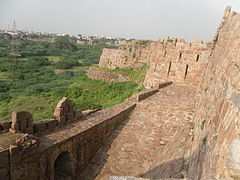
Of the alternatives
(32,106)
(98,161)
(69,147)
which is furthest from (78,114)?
(32,106)

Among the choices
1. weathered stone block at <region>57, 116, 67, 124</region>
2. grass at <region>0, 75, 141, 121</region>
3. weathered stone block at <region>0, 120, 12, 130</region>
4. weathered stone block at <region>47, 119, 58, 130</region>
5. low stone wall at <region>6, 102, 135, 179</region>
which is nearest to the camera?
low stone wall at <region>6, 102, 135, 179</region>

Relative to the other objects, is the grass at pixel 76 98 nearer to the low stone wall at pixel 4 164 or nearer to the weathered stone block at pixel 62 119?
the weathered stone block at pixel 62 119

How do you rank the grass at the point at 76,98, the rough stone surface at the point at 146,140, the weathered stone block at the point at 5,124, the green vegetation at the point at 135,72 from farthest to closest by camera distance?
the green vegetation at the point at 135,72
the grass at the point at 76,98
the rough stone surface at the point at 146,140
the weathered stone block at the point at 5,124

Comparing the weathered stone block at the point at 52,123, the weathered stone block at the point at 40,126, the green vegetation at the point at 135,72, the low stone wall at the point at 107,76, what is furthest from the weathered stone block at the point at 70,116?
the low stone wall at the point at 107,76

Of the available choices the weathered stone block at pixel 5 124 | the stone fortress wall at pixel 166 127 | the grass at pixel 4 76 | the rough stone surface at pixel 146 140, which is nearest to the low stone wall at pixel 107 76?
the stone fortress wall at pixel 166 127

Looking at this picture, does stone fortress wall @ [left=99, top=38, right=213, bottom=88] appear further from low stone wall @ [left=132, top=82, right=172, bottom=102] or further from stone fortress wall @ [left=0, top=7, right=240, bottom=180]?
low stone wall @ [left=132, top=82, right=172, bottom=102]

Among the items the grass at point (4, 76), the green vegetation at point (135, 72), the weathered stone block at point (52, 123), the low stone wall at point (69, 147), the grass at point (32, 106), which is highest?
the green vegetation at point (135, 72)

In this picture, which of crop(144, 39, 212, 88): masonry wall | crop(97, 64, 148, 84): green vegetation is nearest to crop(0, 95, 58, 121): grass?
crop(97, 64, 148, 84): green vegetation

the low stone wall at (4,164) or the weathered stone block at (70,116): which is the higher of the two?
the weathered stone block at (70,116)

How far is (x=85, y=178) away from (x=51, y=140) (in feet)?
6.69

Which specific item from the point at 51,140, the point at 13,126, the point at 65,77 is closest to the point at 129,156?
the point at 51,140

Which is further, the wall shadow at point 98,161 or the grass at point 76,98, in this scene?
the grass at point 76,98

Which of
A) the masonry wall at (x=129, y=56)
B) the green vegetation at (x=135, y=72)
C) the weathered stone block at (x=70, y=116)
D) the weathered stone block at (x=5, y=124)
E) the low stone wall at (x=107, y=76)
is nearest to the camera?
the weathered stone block at (x=5, y=124)

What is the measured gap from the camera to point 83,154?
8992mm
